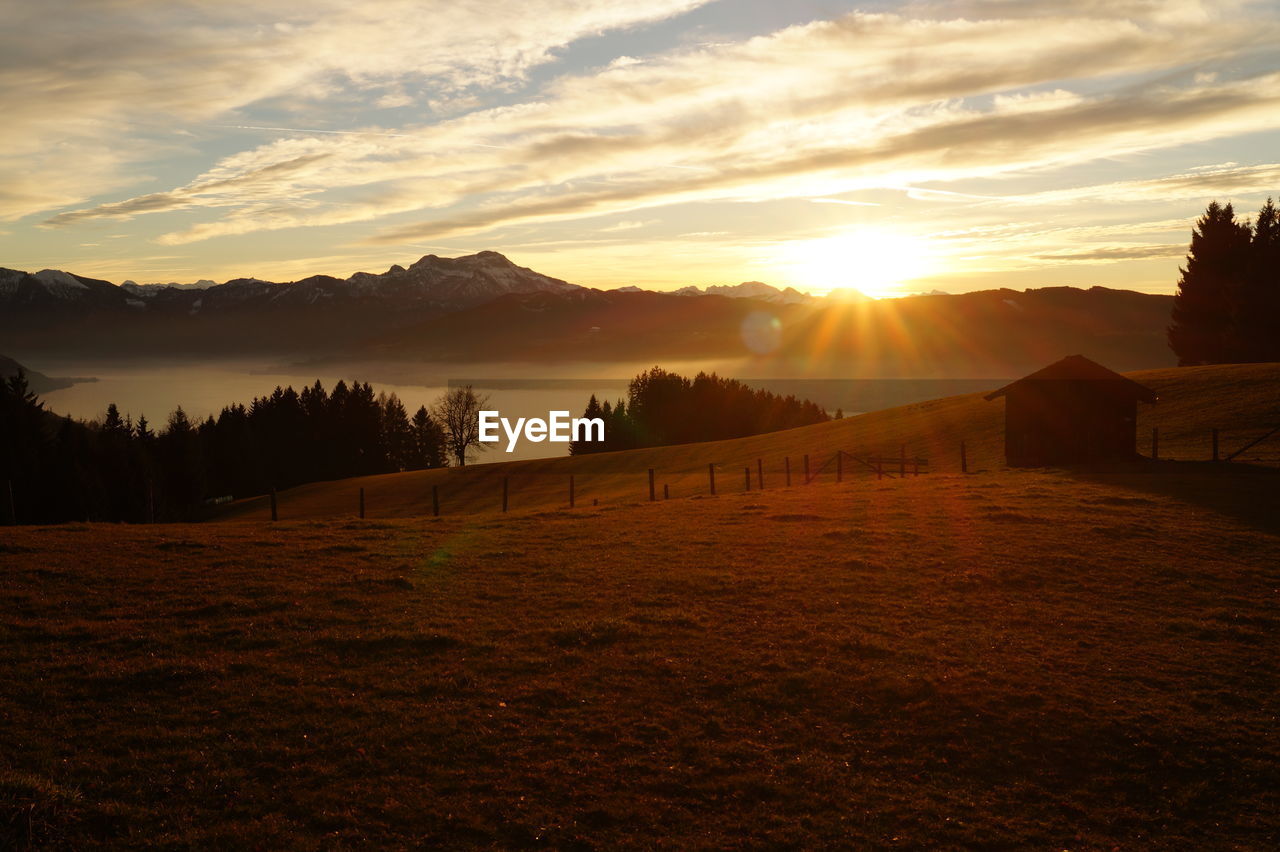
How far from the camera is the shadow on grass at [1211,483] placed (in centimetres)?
3167

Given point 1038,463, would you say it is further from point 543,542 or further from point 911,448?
point 543,542

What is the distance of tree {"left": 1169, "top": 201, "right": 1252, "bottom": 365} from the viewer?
100 m

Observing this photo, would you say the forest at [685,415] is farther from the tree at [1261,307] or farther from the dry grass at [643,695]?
the dry grass at [643,695]

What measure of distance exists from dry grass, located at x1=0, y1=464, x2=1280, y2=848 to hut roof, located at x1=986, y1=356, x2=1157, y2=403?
26.7 m

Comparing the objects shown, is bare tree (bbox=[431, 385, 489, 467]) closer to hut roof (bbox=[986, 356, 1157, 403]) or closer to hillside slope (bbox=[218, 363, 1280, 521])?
hillside slope (bbox=[218, 363, 1280, 521])

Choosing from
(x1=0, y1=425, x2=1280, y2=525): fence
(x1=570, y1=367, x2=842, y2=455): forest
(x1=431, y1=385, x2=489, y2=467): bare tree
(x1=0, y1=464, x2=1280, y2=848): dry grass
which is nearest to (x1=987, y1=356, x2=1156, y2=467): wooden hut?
(x1=0, y1=425, x2=1280, y2=525): fence

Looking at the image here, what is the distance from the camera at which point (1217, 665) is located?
16547mm

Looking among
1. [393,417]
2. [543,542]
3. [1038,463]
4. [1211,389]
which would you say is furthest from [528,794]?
[393,417]

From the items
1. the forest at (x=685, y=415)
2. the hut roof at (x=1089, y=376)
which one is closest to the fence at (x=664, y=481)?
the hut roof at (x=1089, y=376)

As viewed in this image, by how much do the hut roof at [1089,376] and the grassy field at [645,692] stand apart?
2532 centimetres

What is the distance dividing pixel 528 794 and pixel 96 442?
367 ft

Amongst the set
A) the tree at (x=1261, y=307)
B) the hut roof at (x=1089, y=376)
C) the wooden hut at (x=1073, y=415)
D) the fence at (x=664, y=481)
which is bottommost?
the fence at (x=664, y=481)

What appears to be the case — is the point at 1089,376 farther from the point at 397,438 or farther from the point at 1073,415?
the point at 397,438

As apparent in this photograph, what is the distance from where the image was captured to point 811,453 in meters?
68.0
